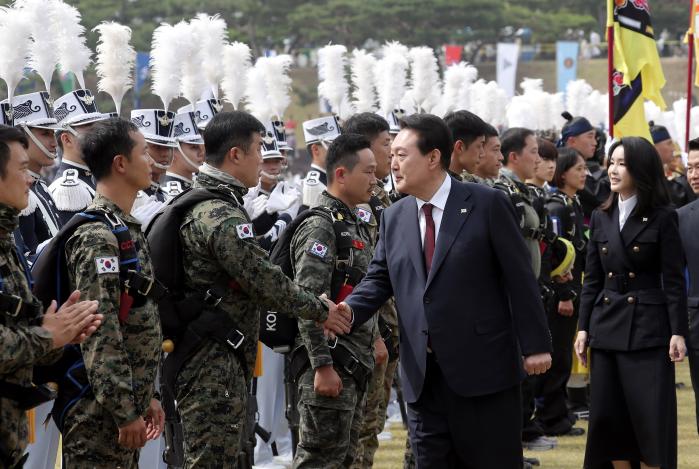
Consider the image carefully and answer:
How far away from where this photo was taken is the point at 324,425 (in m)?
5.60

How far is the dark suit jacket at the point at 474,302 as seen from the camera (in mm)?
4973

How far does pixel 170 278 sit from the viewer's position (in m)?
5.13

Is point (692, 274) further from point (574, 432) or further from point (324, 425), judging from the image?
point (574, 432)

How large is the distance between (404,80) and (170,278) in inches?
236

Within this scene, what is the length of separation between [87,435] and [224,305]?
92 cm

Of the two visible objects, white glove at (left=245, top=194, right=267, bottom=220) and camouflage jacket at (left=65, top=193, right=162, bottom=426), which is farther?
white glove at (left=245, top=194, right=267, bottom=220)

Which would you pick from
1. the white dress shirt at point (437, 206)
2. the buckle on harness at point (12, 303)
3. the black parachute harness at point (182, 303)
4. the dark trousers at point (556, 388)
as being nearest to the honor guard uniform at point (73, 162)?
the black parachute harness at point (182, 303)

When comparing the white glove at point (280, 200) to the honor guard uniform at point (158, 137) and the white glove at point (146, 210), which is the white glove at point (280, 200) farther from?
the white glove at point (146, 210)

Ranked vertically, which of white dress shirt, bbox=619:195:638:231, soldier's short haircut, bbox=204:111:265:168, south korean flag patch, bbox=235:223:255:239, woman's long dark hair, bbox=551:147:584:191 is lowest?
woman's long dark hair, bbox=551:147:584:191

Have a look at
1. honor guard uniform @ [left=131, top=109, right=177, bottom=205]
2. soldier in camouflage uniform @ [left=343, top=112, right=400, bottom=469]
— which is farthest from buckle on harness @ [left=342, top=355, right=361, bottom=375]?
honor guard uniform @ [left=131, top=109, right=177, bottom=205]

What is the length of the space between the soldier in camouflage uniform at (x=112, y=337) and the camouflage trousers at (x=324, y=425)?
99cm

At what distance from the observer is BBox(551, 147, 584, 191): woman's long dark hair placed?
9.88m

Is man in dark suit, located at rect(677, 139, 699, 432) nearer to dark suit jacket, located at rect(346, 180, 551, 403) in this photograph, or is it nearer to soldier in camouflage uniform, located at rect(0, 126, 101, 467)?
dark suit jacket, located at rect(346, 180, 551, 403)

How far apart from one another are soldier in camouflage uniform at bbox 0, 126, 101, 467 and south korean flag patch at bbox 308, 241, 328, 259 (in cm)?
164
